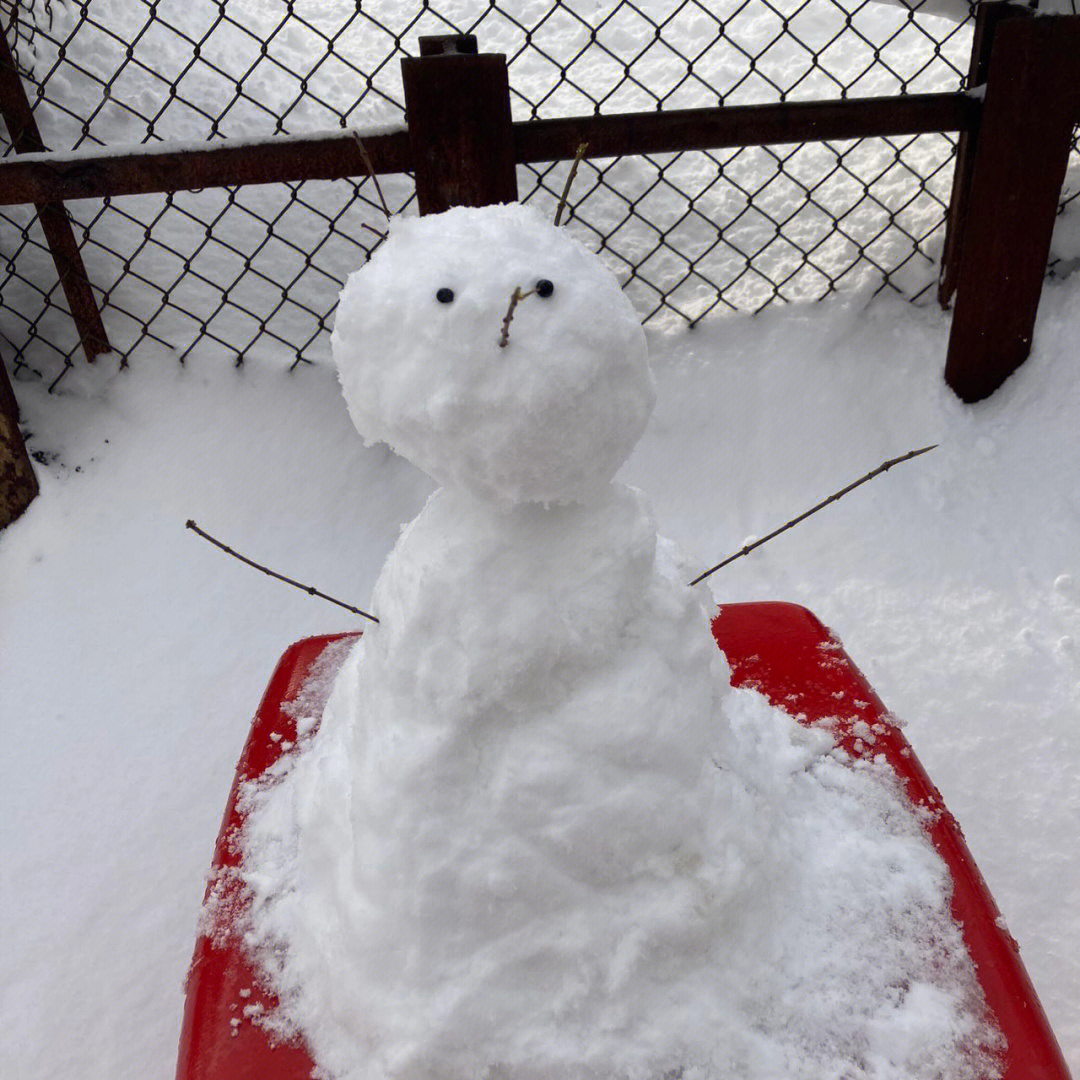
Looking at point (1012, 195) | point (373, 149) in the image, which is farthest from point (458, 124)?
point (1012, 195)

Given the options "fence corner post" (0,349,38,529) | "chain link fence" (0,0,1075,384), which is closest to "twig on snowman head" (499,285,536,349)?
"chain link fence" (0,0,1075,384)

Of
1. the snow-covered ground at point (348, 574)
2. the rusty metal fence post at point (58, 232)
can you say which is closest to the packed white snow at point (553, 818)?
the snow-covered ground at point (348, 574)

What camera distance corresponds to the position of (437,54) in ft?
4.88

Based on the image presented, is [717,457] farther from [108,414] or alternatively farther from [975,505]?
[108,414]

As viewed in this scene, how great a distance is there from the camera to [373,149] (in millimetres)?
1544

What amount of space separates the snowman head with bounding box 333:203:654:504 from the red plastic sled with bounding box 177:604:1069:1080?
1.72 ft

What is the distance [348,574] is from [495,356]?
45.2 inches

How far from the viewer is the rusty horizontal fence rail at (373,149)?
153 cm

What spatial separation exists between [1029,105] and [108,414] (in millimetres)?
1666

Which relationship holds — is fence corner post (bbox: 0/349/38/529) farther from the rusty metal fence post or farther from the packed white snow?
the packed white snow

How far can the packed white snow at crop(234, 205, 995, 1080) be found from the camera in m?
0.80

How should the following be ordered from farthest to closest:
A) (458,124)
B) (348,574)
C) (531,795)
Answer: (348,574)
(458,124)
(531,795)

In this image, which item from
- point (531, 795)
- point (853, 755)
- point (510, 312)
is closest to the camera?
point (510, 312)

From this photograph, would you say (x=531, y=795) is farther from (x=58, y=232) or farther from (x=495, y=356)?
(x=58, y=232)
